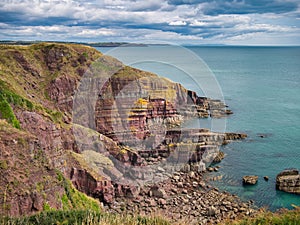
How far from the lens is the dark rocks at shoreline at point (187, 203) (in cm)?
3788

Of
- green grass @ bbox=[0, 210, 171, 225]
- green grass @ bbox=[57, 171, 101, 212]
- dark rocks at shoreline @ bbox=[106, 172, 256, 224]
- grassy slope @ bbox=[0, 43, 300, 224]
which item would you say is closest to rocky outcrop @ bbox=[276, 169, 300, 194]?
dark rocks at shoreline @ bbox=[106, 172, 256, 224]

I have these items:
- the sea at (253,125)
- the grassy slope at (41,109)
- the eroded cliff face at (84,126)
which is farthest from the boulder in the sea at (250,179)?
the grassy slope at (41,109)

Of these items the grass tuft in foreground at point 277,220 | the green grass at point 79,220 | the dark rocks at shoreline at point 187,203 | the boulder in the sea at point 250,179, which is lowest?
the dark rocks at shoreline at point 187,203

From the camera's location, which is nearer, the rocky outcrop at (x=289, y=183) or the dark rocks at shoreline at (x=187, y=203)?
the dark rocks at shoreline at (x=187, y=203)

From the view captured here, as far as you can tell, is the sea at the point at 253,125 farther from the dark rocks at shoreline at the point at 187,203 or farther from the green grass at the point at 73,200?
the green grass at the point at 73,200

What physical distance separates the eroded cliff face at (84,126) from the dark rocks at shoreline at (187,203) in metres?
2.00

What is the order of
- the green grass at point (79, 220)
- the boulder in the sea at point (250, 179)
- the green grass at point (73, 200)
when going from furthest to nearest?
the boulder in the sea at point (250, 179) < the green grass at point (73, 200) < the green grass at point (79, 220)

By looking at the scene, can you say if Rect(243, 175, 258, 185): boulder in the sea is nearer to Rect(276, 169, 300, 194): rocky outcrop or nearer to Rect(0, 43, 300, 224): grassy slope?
Rect(276, 169, 300, 194): rocky outcrop

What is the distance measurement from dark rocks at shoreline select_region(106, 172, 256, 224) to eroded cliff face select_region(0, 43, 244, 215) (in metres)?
2.00

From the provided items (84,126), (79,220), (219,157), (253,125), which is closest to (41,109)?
(84,126)

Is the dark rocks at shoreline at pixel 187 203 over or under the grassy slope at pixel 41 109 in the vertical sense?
under

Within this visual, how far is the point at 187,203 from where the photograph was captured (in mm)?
41000

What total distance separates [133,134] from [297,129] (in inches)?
1261

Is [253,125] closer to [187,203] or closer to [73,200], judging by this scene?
[187,203]
